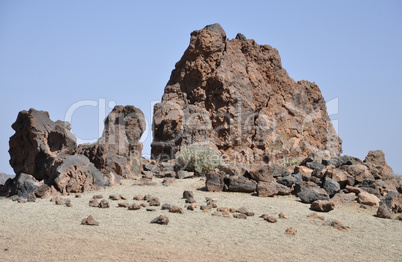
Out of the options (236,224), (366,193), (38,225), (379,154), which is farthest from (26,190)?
(379,154)

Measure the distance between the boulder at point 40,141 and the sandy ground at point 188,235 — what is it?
284 cm

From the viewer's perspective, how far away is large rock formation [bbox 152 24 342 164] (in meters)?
16.9

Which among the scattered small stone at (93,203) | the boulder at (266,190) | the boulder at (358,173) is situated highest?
the boulder at (358,173)

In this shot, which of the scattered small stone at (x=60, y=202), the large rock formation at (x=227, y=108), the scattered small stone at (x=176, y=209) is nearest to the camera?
the scattered small stone at (x=176, y=209)

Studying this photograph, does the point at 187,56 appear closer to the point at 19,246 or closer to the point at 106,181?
the point at 106,181

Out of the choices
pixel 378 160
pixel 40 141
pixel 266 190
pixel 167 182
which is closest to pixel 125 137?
pixel 40 141

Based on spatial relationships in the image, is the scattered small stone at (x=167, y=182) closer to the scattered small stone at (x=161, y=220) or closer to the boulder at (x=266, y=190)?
the boulder at (x=266, y=190)

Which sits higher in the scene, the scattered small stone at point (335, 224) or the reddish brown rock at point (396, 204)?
the reddish brown rock at point (396, 204)

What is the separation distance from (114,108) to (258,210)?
7137 mm

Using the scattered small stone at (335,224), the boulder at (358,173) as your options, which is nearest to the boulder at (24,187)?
the scattered small stone at (335,224)

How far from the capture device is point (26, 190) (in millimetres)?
10977

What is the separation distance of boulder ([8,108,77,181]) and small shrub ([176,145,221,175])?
330 centimetres

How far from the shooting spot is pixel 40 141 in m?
12.6

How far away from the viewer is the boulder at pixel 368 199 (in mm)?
10664
